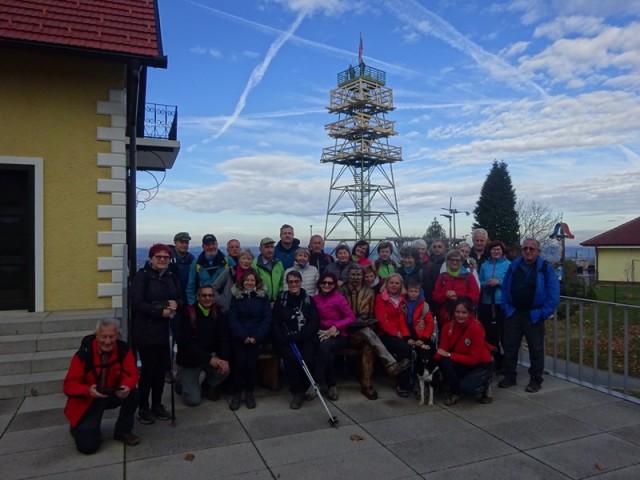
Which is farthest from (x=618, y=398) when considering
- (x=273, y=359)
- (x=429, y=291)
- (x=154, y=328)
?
(x=154, y=328)

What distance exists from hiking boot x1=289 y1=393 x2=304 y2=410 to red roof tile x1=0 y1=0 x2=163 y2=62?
5.01 meters

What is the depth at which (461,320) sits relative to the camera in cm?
547

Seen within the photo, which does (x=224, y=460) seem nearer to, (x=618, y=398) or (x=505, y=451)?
(x=505, y=451)

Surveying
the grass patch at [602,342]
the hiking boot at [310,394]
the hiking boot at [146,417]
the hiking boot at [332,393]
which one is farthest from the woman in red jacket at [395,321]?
the grass patch at [602,342]

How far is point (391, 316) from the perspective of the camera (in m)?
5.93

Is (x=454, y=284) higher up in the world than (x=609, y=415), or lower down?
higher up

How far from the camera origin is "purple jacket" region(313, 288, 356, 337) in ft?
19.2

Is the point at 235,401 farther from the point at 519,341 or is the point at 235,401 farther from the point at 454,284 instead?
the point at 519,341

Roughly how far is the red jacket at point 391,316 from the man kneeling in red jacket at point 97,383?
282cm

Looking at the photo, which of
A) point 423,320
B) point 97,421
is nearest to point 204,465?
point 97,421

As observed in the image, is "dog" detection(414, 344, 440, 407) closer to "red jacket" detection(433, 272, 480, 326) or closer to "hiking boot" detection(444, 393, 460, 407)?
"hiking boot" detection(444, 393, 460, 407)

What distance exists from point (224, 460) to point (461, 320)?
9.36 feet

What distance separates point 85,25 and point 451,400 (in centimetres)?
687

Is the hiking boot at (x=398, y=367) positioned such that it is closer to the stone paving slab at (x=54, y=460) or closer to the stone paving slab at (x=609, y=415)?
the stone paving slab at (x=609, y=415)
